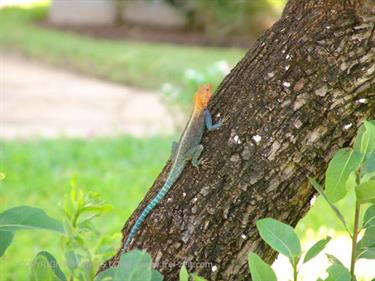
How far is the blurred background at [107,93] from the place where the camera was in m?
5.32

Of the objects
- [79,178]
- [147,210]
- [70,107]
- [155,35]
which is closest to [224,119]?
[147,210]

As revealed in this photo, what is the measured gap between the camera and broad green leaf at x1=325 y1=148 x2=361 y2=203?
1447 millimetres

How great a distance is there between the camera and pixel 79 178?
591 cm

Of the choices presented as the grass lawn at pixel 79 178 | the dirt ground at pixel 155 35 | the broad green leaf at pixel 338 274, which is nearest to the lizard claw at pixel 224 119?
the broad green leaf at pixel 338 274

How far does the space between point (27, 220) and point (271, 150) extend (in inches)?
23.9

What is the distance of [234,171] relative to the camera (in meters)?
1.78

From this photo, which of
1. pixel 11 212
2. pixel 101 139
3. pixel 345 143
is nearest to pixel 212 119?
pixel 345 143

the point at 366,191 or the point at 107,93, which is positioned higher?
the point at 107,93

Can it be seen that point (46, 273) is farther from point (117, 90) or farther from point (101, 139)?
point (117, 90)

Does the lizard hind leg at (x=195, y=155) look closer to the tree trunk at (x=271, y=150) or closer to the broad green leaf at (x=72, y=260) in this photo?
the tree trunk at (x=271, y=150)

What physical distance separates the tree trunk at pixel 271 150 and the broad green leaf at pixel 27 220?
49 cm

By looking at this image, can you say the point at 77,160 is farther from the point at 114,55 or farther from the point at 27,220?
the point at 114,55

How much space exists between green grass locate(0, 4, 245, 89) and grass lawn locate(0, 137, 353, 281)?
432cm

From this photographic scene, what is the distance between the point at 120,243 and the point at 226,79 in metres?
0.47
